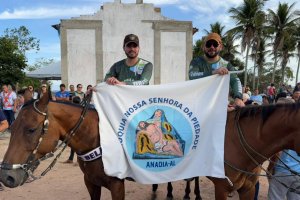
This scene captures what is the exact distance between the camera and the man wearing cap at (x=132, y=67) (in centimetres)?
382

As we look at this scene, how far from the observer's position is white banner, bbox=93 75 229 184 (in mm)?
3320

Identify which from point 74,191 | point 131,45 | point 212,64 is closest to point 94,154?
point 131,45

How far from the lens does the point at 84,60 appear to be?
21.7m

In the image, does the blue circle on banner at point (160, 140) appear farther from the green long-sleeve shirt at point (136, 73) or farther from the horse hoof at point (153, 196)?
the horse hoof at point (153, 196)

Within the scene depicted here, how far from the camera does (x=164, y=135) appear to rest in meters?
3.35

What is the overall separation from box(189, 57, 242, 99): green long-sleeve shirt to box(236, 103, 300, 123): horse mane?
0.52 meters

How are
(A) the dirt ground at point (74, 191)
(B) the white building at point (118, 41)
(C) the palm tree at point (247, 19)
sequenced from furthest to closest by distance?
(C) the palm tree at point (247, 19), (B) the white building at point (118, 41), (A) the dirt ground at point (74, 191)

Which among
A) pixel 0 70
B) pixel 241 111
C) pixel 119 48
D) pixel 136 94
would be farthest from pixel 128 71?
pixel 0 70

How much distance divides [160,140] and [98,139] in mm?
624

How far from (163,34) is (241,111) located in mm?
19109

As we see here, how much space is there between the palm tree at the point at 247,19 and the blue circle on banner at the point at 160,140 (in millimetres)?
33078

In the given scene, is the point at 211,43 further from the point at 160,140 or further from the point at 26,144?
the point at 26,144

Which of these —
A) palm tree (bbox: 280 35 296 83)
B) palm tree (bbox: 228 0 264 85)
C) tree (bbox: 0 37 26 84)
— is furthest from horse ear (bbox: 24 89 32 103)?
palm tree (bbox: 280 35 296 83)

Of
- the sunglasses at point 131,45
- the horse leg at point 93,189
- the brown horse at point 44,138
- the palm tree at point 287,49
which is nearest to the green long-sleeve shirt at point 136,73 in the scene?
the sunglasses at point 131,45
